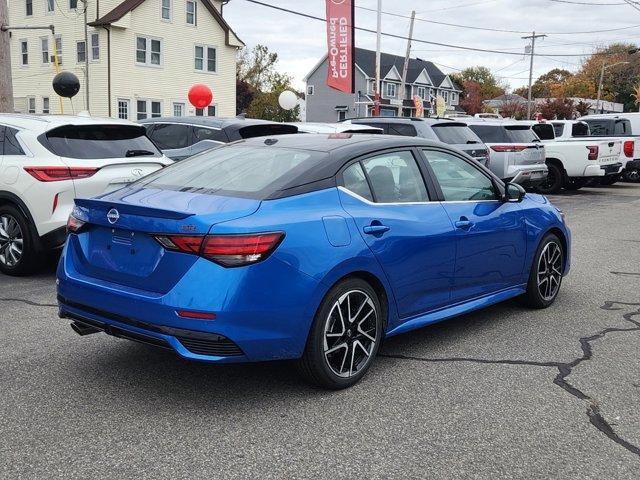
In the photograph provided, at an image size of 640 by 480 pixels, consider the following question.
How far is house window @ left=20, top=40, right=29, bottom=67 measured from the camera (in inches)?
1518

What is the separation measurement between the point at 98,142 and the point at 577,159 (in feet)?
46.4

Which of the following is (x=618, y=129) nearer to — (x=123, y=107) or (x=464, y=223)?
(x=464, y=223)

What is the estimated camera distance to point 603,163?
59.2 ft

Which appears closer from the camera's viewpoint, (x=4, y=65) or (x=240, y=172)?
(x=240, y=172)

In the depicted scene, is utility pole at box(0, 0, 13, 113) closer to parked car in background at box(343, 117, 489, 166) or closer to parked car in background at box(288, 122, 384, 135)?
parked car in background at box(288, 122, 384, 135)

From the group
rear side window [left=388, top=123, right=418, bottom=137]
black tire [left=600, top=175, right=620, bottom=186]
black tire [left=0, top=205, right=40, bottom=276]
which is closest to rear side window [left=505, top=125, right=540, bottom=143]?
rear side window [left=388, top=123, right=418, bottom=137]

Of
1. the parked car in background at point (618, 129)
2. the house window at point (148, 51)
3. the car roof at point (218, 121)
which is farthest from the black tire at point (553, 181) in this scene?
the house window at point (148, 51)

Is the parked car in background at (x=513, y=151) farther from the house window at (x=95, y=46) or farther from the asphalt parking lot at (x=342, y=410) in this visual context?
the house window at (x=95, y=46)

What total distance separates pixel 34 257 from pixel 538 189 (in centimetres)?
1480

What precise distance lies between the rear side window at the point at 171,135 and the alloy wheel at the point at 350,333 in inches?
318

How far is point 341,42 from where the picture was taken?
27000mm

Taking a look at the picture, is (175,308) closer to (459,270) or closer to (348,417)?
(348,417)

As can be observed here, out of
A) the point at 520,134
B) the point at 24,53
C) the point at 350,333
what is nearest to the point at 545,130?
the point at 520,134

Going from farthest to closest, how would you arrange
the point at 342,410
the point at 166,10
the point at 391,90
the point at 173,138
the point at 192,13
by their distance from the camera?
1. the point at 391,90
2. the point at 192,13
3. the point at 166,10
4. the point at 173,138
5. the point at 342,410
